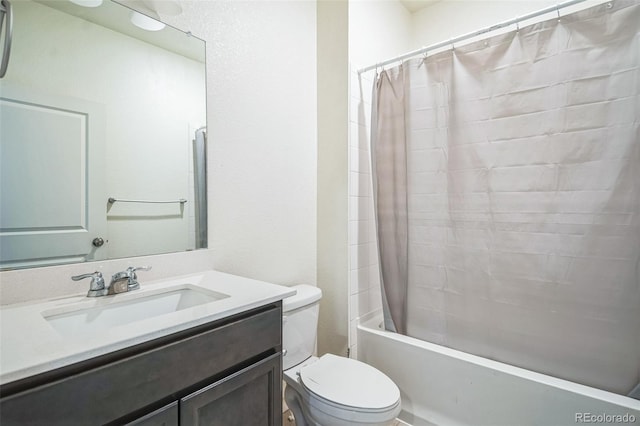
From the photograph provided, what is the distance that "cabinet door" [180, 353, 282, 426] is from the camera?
0.82 meters

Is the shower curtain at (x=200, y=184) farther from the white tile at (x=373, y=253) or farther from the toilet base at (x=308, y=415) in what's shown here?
the white tile at (x=373, y=253)

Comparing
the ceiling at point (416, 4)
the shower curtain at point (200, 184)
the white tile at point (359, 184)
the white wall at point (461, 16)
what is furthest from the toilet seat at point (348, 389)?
the ceiling at point (416, 4)

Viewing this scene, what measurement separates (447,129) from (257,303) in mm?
1254

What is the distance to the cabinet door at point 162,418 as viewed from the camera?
716mm

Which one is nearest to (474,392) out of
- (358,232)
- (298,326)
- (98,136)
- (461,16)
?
(298,326)

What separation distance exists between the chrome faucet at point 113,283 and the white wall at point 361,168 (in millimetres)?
1113

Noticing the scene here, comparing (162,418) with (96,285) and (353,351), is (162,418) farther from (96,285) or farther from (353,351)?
A: (353,351)

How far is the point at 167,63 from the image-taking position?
1.32 metres

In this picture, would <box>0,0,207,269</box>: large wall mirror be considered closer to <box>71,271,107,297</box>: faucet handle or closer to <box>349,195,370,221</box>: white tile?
<box>71,271,107,297</box>: faucet handle

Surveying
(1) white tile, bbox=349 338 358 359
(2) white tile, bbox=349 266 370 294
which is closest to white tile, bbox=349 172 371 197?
(2) white tile, bbox=349 266 370 294

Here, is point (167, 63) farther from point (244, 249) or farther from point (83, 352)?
point (83, 352)

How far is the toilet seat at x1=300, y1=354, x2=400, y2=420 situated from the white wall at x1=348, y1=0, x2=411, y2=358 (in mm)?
421

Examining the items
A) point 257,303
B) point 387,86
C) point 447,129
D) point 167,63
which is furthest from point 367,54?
point 257,303

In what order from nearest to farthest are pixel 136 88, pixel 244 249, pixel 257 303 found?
pixel 257 303, pixel 136 88, pixel 244 249
